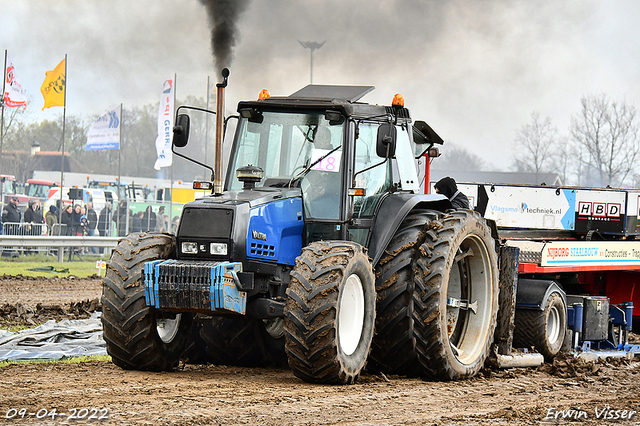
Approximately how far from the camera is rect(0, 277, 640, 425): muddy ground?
561 centimetres

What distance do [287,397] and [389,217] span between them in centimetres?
234

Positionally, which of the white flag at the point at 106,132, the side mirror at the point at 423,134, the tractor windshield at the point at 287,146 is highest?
the white flag at the point at 106,132

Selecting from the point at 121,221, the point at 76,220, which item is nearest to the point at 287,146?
the point at 76,220

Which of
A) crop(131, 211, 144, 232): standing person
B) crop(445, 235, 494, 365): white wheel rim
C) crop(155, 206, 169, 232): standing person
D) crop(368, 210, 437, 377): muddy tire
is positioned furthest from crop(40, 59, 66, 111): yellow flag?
crop(368, 210, 437, 377): muddy tire

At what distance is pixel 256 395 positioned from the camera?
640 centimetres

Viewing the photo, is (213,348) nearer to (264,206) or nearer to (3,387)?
(264,206)

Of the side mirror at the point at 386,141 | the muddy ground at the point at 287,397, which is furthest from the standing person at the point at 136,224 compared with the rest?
the side mirror at the point at 386,141

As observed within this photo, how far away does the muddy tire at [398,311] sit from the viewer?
762cm

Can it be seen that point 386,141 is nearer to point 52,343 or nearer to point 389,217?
point 389,217

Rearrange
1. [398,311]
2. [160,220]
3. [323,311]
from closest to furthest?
[323,311] → [398,311] → [160,220]

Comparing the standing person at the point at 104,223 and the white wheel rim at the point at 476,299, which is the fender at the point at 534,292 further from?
the standing person at the point at 104,223

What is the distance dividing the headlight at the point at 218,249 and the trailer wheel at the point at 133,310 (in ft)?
1.65

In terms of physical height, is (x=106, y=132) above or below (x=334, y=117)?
above

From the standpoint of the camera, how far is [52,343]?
9125mm
